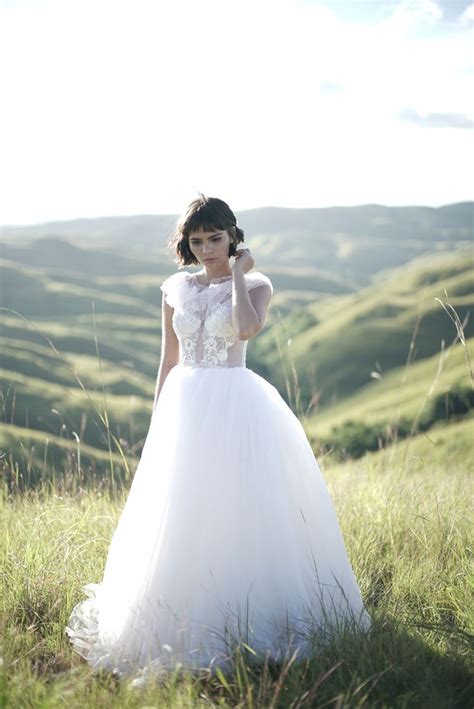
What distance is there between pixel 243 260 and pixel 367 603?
2314 mm

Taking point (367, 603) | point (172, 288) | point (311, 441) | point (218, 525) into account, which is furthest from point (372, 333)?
point (218, 525)

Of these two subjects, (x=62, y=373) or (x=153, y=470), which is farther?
(x=62, y=373)

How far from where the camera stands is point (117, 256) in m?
109

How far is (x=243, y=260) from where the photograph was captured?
13.5ft

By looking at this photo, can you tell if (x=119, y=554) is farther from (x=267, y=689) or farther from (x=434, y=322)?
(x=434, y=322)

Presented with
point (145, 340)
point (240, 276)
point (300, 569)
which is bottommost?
point (145, 340)

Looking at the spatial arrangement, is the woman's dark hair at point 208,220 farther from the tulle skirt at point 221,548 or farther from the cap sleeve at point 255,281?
the tulle skirt at point 221,548

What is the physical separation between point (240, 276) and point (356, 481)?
132 inches

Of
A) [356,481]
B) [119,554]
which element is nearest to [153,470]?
[119,554]

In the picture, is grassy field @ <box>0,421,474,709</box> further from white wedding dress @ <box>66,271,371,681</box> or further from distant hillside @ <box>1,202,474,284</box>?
distant hillside @ <box>1,202,474,284</box>

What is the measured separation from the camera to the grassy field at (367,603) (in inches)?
122

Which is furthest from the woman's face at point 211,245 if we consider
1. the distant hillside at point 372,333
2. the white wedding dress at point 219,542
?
the distant hillside at point 372,333

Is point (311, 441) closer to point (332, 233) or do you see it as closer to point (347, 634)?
point (347, 634)

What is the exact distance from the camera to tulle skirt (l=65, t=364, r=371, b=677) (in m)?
3.61
